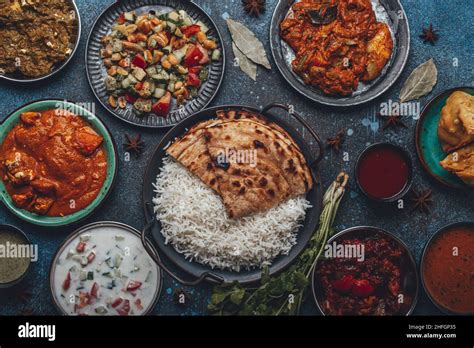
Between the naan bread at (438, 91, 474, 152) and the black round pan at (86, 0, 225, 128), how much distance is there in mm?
1745

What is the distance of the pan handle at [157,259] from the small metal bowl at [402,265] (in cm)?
73

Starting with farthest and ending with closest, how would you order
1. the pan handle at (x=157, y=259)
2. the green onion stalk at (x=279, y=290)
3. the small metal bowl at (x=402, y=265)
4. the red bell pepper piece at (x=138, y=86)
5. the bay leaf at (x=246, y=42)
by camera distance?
the bay leaf at (x=246, y=42), the red bell pepper piece at (x=138, y=86), the small metal bowl at (x=402, y=265), the green onion stalk at (x=279, y=290), the pan handle at (x=157, y=259)

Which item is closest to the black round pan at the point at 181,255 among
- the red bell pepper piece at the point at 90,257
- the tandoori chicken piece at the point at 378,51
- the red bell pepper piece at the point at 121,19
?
the red bell pepper piece at the point at 90,257

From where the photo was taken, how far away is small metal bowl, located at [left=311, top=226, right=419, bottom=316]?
406 cm

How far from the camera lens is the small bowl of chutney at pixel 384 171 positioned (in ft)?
13.4

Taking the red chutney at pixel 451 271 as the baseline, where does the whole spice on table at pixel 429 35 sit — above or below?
above

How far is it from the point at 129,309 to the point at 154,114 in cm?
150

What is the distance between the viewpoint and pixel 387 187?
4.11 metres

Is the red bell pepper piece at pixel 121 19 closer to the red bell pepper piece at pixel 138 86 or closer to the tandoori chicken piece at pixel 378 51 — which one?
the red bell pepper piece at pixel 138 86

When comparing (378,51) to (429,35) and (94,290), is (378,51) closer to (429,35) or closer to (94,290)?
(429,35)

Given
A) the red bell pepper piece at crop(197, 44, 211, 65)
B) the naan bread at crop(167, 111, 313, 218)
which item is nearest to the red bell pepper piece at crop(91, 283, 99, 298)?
the naan bread at crop(167, 111, 313, 218)

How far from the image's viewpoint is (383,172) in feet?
13.5
